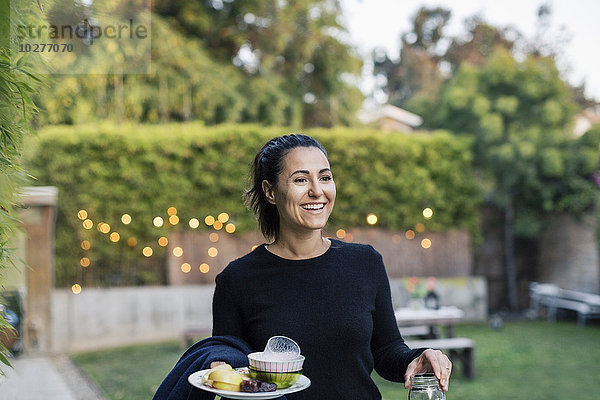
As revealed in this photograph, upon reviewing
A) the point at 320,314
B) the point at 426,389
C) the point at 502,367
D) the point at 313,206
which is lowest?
the point at 502,367

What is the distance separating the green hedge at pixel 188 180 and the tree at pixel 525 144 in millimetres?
659

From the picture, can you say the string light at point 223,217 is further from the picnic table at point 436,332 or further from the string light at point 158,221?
the picnic table at point 436,332

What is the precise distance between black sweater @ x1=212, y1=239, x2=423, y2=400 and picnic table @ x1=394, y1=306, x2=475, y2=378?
504 cm

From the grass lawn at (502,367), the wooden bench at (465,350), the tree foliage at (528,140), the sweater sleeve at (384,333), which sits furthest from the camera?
the tree foliage at (528,140)

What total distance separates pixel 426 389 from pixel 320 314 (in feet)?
1.10

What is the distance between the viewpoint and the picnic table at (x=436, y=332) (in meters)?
7.01

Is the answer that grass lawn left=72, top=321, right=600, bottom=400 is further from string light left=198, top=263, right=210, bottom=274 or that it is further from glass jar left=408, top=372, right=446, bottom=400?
glass jar left=408, top=372, right=446, bottom=400

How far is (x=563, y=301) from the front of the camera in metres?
11.6

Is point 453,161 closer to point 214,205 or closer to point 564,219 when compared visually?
point 564,219

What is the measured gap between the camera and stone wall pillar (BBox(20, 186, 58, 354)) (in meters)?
8.96

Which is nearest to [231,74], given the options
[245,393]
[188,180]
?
[188,180]

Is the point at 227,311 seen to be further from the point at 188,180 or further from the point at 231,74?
the point at 231,74

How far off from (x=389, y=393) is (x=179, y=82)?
8.61 m

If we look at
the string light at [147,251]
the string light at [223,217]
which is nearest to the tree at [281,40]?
the string light at [223,217]
